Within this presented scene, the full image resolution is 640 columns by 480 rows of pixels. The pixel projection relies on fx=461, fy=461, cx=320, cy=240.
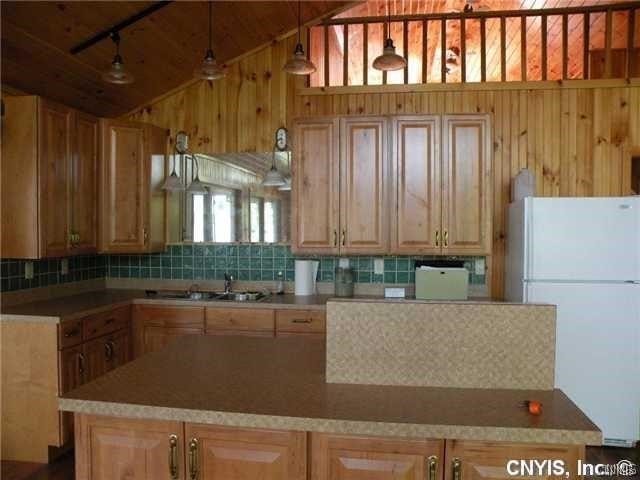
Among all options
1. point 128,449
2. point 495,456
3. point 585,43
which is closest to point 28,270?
point 128,449

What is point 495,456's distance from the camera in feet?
4.13

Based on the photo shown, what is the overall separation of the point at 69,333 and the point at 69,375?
26 cm

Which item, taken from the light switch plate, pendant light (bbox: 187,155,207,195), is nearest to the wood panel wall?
pendant light (bbox: 187,155,207,195)

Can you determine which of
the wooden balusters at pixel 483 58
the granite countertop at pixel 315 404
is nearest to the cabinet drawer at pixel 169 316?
the granite countertop at pixel 315 404

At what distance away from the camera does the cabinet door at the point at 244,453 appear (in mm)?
1340

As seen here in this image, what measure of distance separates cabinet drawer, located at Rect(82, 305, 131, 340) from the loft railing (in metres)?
2.37

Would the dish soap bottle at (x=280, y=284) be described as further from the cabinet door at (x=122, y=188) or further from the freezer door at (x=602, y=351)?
the freezer door at (x=602, y=351)

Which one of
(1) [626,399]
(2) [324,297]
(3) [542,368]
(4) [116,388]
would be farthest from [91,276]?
(1) [626,399]

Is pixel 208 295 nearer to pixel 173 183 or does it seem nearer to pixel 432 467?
pixel 173 183

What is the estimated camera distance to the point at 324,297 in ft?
12.2

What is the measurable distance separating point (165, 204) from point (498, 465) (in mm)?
3431

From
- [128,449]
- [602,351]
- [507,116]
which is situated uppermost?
[507,116]

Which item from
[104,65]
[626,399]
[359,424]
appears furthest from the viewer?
[104,65]

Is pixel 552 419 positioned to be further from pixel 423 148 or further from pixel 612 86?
pixel 612 86
